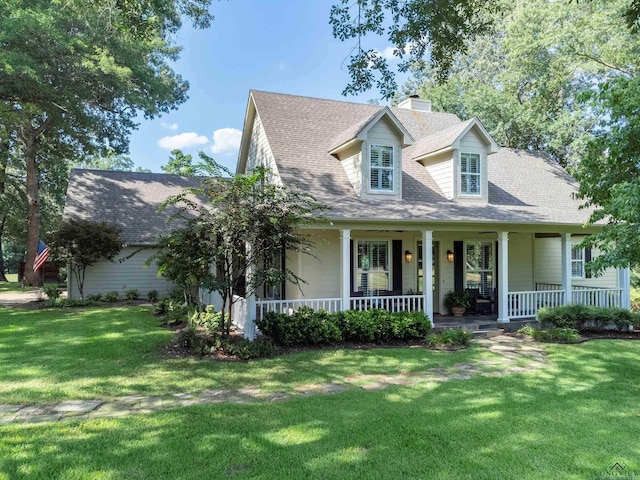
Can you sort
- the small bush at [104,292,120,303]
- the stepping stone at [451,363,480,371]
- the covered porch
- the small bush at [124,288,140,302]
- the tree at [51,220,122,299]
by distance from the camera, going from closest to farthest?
the stepping stone at [451,363,480,371] → the covered porch → the tree at [51,220,122,299] → the small bush at [104,292,120,303] → the small bush at [124,288,140,302]

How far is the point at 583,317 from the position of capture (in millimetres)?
11031

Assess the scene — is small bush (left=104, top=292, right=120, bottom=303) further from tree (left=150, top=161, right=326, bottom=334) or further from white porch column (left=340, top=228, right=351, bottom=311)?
white porch column (left=340, top=228, right=351, bottom=311)

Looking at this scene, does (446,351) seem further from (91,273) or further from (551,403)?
(91,273)

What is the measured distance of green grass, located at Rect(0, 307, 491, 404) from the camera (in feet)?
20.4

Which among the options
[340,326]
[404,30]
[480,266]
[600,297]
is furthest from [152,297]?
[600,297]

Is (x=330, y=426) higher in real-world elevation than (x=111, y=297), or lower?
lower

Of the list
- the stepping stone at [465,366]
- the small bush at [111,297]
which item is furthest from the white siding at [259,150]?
the small bush at [111,297]

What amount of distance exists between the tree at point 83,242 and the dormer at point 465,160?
12.1 m

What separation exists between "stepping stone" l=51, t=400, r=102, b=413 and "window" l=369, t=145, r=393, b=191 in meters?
8.50

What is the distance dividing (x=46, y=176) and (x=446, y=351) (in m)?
31.7

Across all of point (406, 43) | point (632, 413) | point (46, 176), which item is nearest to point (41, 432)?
point (632, 413)

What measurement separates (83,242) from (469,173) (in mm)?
13461

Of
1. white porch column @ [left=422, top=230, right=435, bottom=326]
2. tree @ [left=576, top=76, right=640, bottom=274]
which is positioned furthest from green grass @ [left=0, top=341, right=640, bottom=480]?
white porch column @ [left=422, top=230, right=435, bottom=326]

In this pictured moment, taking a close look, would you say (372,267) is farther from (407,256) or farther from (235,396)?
(235,396)
